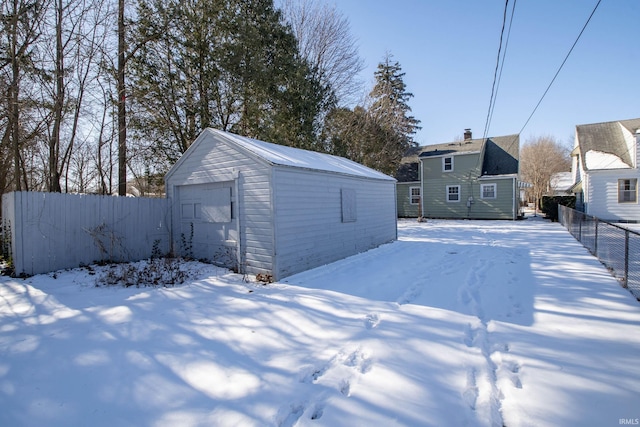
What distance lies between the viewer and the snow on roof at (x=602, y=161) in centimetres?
1694

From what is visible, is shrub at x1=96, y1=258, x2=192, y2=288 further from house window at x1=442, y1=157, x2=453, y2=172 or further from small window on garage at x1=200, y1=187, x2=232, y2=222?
house window at x1=442, y1=157, x2=453, y2=172

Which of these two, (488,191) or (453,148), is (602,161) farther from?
(453,148)

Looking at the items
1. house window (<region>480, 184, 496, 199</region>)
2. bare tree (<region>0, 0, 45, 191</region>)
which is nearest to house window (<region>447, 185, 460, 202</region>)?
house window (<region>480, 184, 496, 199</region>)

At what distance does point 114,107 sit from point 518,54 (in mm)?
12640

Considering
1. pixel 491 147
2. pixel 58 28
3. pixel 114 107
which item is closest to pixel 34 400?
pixel 58 28

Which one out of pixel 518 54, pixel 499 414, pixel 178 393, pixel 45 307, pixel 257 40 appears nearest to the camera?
pixel 499 414

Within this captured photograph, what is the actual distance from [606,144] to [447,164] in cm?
873

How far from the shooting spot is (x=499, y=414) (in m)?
2.37

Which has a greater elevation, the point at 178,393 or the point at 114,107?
the point at 114,107

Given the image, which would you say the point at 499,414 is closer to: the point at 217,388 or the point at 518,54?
the point at 217,388

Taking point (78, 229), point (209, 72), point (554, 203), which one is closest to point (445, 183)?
point (554, 203)

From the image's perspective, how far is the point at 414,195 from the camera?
2419 cm

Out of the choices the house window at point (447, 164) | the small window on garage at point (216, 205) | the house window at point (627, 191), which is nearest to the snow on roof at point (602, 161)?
the house window at point (627, 191)

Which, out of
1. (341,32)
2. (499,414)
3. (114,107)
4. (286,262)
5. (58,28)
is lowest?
(499,414)
